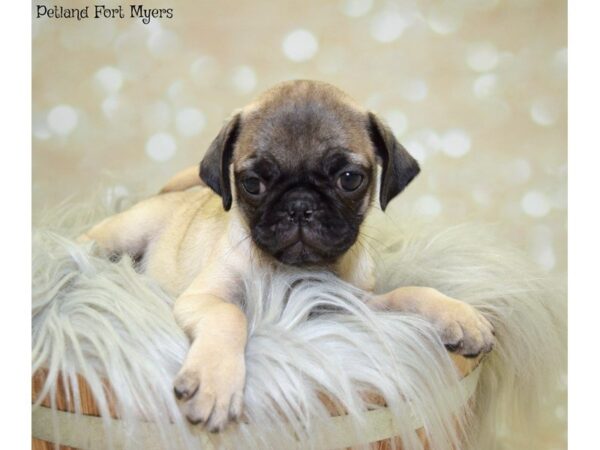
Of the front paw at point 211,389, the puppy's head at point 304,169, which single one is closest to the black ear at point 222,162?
the puppy's head at point 304,169

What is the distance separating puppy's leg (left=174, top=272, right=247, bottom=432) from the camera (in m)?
1.43

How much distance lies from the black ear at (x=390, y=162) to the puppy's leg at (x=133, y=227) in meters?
0.87

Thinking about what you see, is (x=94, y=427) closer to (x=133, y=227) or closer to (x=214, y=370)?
(x=214, y=370)

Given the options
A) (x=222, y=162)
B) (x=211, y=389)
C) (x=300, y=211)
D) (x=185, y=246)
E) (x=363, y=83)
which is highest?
(x=363, y=83)

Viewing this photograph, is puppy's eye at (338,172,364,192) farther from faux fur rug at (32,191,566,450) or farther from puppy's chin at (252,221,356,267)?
faux fur rug at (32,191,566,450)

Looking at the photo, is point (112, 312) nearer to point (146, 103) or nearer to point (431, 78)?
point (146, 103)

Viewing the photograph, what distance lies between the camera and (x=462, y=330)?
1.73 m


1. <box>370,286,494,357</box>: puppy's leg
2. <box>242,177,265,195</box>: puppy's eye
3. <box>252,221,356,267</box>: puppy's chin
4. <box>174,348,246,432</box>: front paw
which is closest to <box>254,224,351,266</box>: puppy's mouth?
<box>252,221,356,267</box>: puppy's chin

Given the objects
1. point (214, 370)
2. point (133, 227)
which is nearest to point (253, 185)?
point (214, 370)

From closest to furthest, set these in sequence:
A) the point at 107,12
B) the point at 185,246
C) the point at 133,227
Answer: the point at 107,12, the point at 185,246, the point at 133,227

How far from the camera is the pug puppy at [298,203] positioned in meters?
1.68

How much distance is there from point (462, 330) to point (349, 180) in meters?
0.45

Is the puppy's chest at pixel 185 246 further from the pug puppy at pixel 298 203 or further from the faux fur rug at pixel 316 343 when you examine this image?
the faux fur rug at pixel 316 343
